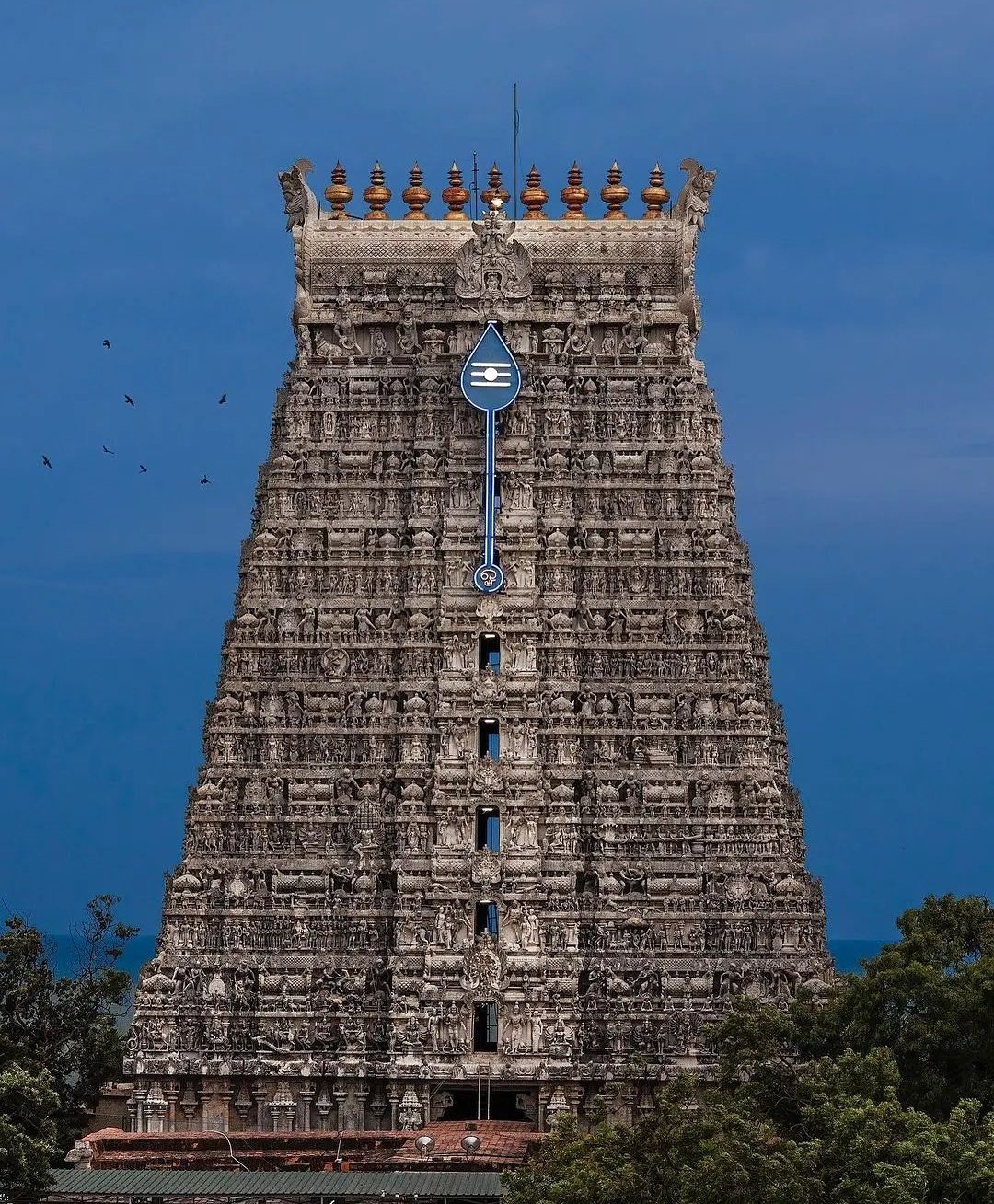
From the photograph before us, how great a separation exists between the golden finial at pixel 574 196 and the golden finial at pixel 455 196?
8.62 feet

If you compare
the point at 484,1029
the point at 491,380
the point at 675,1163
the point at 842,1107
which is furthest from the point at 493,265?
the point at 675,1163

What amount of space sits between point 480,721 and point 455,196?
14551mm

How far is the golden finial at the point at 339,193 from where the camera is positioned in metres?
85.6

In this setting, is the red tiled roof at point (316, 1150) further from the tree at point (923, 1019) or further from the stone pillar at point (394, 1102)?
the tree at point (923, 1019)

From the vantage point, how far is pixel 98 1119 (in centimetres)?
8344

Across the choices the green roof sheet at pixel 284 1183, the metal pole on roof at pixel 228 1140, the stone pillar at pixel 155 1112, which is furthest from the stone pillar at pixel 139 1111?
the green roof sheet at pixel 284 1183

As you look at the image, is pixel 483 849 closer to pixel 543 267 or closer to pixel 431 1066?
pixel 431 1066

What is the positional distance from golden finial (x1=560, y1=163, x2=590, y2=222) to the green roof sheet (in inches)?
1071

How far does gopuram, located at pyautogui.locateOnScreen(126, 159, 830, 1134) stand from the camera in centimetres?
7931

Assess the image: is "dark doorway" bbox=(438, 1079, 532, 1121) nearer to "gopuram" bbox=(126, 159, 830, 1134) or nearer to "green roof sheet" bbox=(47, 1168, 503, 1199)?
"gopuram" bbox=(126, 159, 830, 1134)

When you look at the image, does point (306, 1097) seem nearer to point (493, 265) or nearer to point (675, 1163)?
point (675, 1163)

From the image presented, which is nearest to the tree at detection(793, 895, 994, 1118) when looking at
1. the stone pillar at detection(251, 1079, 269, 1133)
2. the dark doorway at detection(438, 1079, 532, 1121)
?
the dark doorway at detection(438, 1079, 532, 1121)

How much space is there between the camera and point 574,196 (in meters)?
85.4

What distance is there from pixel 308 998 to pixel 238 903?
9.69 feet
